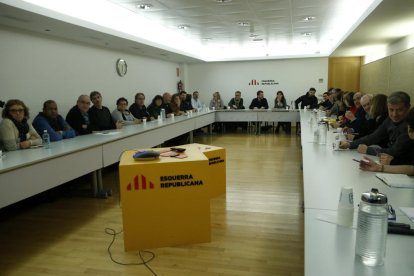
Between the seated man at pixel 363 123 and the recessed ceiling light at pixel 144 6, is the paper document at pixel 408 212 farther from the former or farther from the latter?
the recessed ceiling light at pixel 144 6

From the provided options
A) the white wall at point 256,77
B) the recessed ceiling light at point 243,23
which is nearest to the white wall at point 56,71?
the recessed ceiling light at point 243,23

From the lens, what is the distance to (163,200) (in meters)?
2.57

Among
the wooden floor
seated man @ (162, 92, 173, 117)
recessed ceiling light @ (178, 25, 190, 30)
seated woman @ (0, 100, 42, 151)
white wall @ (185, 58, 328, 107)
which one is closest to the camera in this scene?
the wooden floor

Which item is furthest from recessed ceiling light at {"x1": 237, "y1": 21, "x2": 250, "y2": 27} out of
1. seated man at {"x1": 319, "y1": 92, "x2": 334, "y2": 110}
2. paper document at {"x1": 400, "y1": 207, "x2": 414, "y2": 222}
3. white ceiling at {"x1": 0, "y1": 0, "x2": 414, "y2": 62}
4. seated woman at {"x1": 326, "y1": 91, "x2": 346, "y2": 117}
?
paper document at {"x1": 400, "y1": 207, "x2": 414, "y2": 222}

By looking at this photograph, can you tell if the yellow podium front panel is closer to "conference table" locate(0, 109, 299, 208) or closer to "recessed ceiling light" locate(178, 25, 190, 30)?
"conference table" locate(0, 109, 299, 208)

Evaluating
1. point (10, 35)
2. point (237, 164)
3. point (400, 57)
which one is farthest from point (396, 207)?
point (400, 57)

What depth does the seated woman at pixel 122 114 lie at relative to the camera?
579 cm

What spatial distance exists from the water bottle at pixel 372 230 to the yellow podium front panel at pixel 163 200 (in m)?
1.55

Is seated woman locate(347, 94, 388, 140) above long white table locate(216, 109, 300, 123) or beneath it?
above

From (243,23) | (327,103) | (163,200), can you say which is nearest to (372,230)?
(163,200)

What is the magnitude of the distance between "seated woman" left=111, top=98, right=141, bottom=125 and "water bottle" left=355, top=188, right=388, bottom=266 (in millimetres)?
5075

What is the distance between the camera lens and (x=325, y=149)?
3.24 meters

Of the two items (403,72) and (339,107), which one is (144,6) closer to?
(339,107)

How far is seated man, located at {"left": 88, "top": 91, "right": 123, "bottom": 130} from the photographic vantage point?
512 cm
